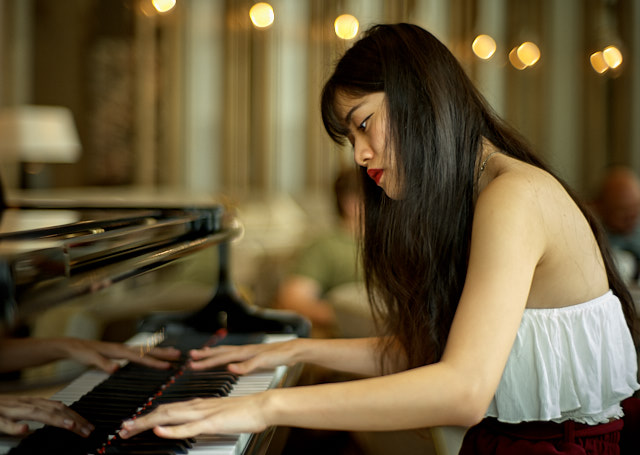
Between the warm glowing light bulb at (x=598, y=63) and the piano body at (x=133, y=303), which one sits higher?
the warm glowing light bulb at (x=598, y=63)

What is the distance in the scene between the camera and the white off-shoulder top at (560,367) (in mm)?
1205

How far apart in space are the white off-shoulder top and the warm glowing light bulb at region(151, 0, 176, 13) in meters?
4.61

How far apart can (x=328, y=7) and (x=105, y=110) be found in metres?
2.16

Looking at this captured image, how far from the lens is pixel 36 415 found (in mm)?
893

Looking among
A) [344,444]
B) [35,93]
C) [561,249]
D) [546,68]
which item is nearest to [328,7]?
[546,68]

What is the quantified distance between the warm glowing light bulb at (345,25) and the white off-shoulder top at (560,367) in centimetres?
495

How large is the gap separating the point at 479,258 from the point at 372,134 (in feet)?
0.98

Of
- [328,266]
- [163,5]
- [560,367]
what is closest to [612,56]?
[328,266]

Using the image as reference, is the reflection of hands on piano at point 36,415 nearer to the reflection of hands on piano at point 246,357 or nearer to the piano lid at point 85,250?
the piano lid at point 85,250

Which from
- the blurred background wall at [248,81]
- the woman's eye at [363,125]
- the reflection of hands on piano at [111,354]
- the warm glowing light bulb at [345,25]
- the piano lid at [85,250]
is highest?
the warm glowing light bulb at [345,25]

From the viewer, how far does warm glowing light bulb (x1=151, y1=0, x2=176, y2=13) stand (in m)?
5.14

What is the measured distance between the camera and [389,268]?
1.35 metres

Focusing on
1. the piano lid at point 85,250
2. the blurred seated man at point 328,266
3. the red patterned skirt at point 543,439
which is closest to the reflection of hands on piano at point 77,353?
the piano lid at point 85,250

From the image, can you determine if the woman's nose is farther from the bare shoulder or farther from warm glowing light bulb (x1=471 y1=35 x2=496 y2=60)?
warm glowing light bulb (x1=471 y1=35 x2=496 y2=60)
